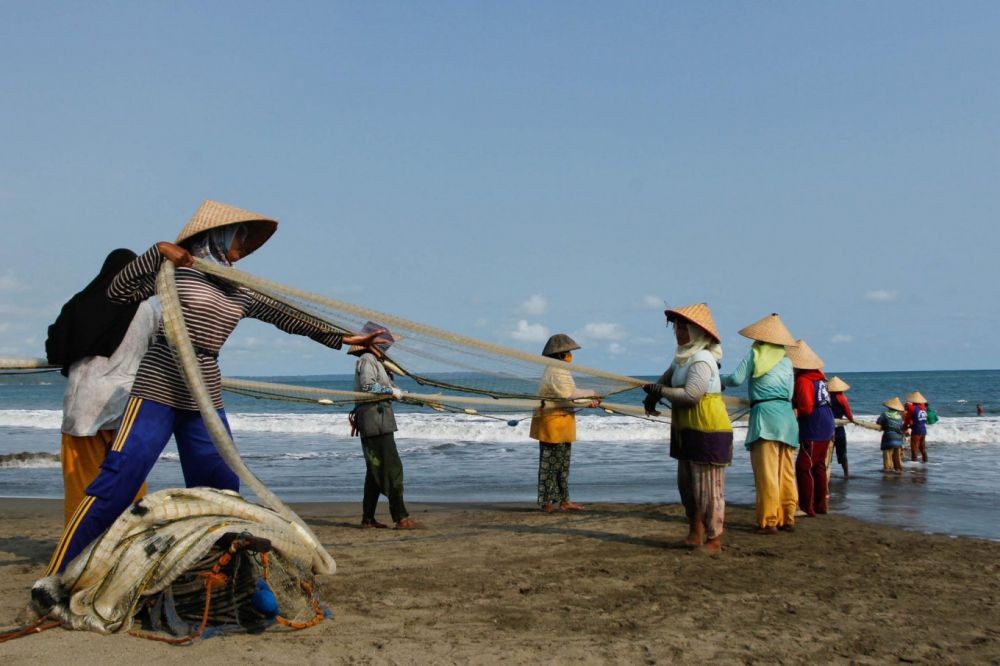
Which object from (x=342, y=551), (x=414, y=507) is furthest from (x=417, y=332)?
(x=414, y=507)

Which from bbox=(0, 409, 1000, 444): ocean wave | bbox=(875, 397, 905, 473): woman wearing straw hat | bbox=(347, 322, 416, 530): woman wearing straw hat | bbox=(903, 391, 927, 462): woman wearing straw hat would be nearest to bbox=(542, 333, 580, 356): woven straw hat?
bbox=(347, 322, 416, 530): woman wearing straw hat

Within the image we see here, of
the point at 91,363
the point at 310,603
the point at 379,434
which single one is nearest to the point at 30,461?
the point at 379,434

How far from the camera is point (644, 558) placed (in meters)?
5.76

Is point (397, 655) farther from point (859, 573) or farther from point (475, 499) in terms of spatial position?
point (475, 499)

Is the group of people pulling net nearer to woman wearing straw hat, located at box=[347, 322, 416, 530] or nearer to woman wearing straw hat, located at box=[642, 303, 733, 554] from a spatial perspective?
woman wearing straw hat, located at box=[642, 303, 733, 554]

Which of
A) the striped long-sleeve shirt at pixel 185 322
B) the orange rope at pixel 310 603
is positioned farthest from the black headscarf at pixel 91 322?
the orange rope at pixel 310 603

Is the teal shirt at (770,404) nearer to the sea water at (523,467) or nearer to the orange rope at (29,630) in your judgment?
the sea water at (523,467)

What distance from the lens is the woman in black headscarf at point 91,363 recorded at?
4.85 metres

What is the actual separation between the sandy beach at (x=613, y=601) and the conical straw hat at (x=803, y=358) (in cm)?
163

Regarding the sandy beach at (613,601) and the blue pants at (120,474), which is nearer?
the sandy beach at (613,601)

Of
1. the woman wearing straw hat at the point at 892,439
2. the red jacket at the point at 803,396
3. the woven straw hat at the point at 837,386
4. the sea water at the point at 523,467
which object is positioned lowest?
the sea water at the point at 523,467

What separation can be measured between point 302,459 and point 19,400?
4719 centimetres

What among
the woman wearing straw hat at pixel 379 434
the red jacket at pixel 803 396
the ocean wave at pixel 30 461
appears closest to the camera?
the woman wearing straw hat at pixel 379 434

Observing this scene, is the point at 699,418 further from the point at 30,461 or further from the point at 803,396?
the point at 30,461
